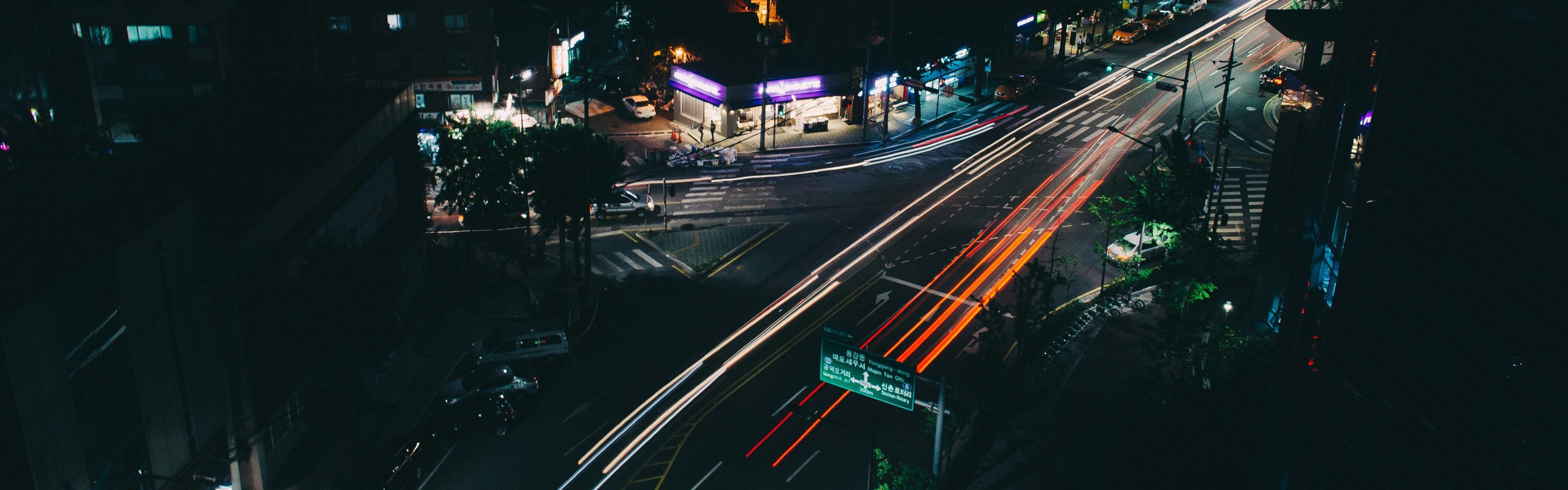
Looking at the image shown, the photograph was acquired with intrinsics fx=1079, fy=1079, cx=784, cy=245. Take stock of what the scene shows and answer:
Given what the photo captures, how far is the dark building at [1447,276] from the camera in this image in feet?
52.7

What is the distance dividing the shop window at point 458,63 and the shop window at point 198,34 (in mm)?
13377

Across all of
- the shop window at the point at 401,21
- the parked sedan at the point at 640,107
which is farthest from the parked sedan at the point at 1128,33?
the shop window at the point at 401,21

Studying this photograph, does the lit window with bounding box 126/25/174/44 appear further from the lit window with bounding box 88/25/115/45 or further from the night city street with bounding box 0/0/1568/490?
the lit window with bounding box 88/25/115/45

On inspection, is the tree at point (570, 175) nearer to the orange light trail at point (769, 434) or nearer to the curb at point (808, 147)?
the orange light trail at point (769, 434)

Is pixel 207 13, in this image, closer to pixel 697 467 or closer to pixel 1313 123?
pixel 697 467

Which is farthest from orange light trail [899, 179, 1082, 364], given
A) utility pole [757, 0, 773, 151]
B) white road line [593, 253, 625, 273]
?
utility pole [757, 0, 773, 151]

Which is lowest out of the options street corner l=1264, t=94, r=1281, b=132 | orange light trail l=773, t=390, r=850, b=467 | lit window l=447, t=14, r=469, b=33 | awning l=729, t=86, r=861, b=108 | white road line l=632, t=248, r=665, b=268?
orange light trail l=773, t=390, r=850, b=467

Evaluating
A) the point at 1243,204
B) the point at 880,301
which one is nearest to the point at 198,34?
the point at 880,301

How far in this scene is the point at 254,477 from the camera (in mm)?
33781

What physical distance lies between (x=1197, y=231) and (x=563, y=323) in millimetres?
25277

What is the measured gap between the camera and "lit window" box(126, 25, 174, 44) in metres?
57.2

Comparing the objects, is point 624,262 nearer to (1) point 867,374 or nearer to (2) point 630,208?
(2) point 630,208

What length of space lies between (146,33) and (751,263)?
35021 mm

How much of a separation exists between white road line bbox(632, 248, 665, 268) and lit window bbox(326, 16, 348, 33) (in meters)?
25.5
